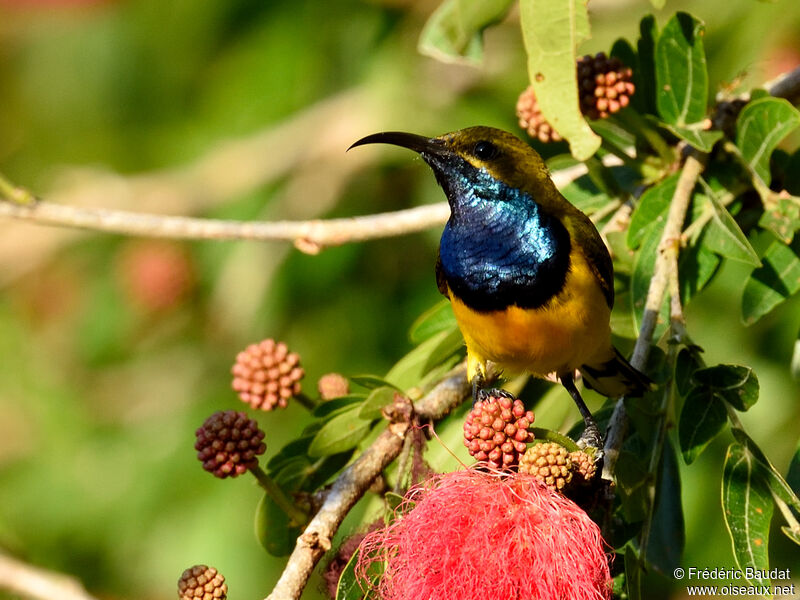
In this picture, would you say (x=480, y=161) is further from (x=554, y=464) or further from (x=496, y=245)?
(x=554, y=464)

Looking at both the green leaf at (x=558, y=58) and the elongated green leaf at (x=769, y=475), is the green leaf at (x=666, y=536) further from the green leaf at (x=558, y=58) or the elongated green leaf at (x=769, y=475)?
the green leaf at (x=558, y=58)

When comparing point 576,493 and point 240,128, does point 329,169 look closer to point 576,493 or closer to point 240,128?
point 240,128

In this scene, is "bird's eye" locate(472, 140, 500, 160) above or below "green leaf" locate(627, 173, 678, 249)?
above

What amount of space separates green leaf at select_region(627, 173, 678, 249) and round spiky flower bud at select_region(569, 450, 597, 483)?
1.19 m

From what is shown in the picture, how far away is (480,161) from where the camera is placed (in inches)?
141

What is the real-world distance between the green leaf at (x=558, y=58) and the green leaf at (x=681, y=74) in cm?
50

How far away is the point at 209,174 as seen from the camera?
233 inches

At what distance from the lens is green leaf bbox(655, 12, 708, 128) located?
3525 millimetres

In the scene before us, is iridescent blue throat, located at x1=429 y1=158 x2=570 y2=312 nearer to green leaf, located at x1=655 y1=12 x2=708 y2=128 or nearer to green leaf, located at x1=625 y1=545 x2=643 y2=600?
green leaf, located at x1=655 y1=12 x2=708 y2=128

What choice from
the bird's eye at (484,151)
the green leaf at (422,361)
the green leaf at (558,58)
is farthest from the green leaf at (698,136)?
the green leaf at (422,361)

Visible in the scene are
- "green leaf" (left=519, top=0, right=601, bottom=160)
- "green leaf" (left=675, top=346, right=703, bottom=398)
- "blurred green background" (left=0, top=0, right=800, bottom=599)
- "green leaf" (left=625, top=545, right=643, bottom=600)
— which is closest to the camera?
"green leaf" (left=625, top=545, right=643, bottom=600)

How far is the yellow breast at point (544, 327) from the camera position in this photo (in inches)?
133

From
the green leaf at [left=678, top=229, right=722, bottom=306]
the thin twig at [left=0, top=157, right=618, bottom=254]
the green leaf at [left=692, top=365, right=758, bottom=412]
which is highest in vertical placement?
the thin twig at [left=0, top=157, right=618, bottom=254]

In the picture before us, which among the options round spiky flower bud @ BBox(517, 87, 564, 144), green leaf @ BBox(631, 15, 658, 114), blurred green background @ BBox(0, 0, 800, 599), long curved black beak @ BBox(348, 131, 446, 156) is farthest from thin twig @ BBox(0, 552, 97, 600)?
green leaf @ BBox(631, 15, 658, 114)
